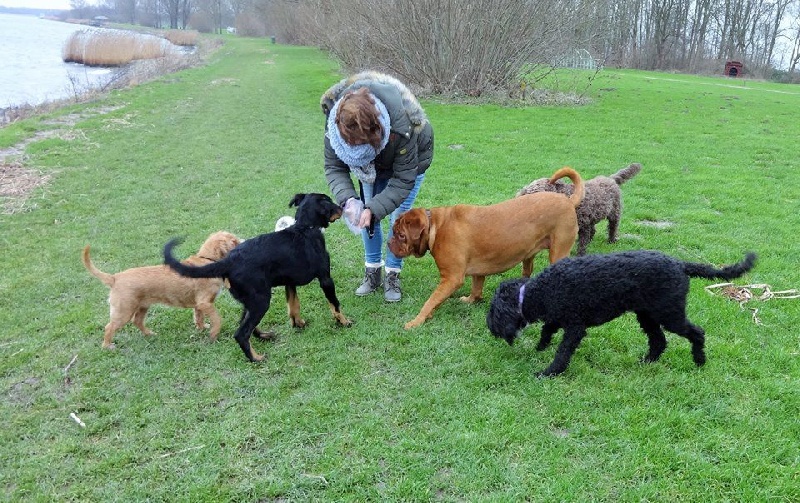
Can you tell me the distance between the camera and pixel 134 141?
43.2 feet

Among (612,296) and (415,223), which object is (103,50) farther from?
(612,296)

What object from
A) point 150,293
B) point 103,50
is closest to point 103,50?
point 103,50

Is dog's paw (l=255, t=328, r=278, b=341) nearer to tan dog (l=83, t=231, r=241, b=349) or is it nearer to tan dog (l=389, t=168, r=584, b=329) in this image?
tan dog (l=83, t=231, r=241, b=349)

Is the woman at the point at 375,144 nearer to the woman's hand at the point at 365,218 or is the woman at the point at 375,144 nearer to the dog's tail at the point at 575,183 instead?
the woman's hand at the point at 365,218

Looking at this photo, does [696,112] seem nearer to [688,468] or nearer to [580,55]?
[580,55]

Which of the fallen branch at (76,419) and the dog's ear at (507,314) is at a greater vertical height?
the dog's ear at (507,314)

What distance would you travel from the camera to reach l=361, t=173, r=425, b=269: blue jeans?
484 centimetres

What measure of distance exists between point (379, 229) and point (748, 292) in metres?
3.60

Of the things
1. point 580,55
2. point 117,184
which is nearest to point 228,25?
point 580,55

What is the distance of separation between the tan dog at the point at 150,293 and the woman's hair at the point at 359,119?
1773 mm

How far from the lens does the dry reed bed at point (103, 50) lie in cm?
3209

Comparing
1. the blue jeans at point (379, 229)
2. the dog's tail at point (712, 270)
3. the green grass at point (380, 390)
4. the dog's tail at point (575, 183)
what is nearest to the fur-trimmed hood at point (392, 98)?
the blue jeans at point (379, 229)

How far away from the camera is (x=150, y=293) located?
437 centimetres

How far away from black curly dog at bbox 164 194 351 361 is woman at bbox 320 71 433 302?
331 millimetres
